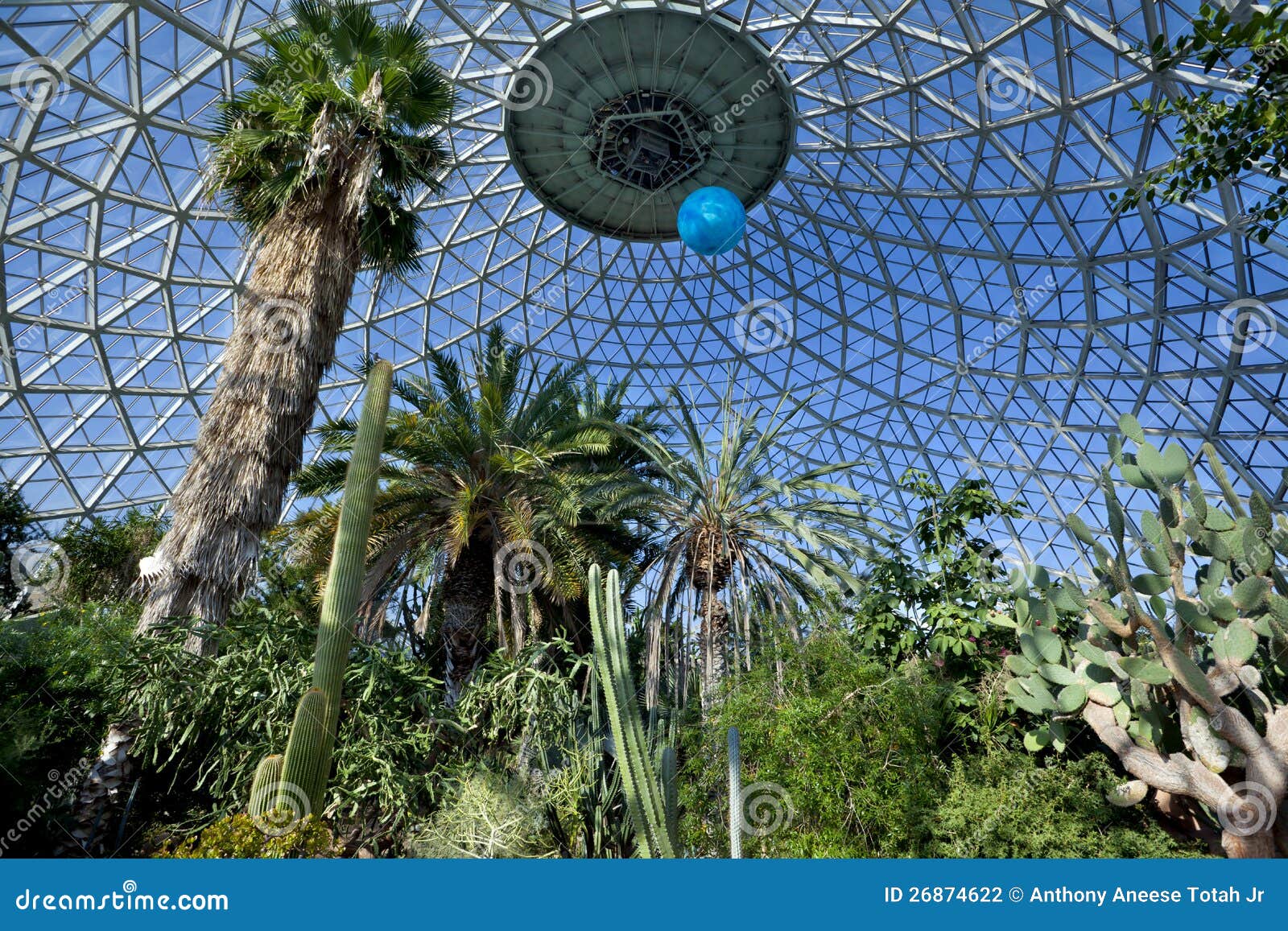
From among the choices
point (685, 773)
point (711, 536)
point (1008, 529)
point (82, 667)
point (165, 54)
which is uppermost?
point (165, 54)

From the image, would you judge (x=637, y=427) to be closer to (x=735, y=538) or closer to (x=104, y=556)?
(x=735, y=538)

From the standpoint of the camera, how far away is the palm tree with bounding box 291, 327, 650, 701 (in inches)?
603

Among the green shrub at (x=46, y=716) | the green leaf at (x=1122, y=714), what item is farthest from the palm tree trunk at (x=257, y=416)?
the green leaf at (x=1122, y=714)

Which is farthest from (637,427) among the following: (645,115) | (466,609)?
(645,115)

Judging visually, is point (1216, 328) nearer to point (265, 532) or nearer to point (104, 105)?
point (265, 532)

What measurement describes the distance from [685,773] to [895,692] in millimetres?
3941

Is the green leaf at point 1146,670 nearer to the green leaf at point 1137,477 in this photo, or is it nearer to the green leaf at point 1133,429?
the green leaf at point 1137,477

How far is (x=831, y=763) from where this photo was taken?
10.5 metres

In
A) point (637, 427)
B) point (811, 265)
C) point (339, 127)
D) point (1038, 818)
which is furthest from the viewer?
point (811, 265)

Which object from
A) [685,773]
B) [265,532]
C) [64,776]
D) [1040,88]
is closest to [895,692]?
[685,773]

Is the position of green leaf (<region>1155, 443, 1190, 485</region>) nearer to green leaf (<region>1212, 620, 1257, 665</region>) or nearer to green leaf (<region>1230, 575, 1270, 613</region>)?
green leaf (<region>1230, 575, 1270, 613</region>)

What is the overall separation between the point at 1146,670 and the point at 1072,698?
1187mm

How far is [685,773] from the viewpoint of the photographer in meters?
13.1

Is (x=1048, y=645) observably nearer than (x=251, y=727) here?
No
